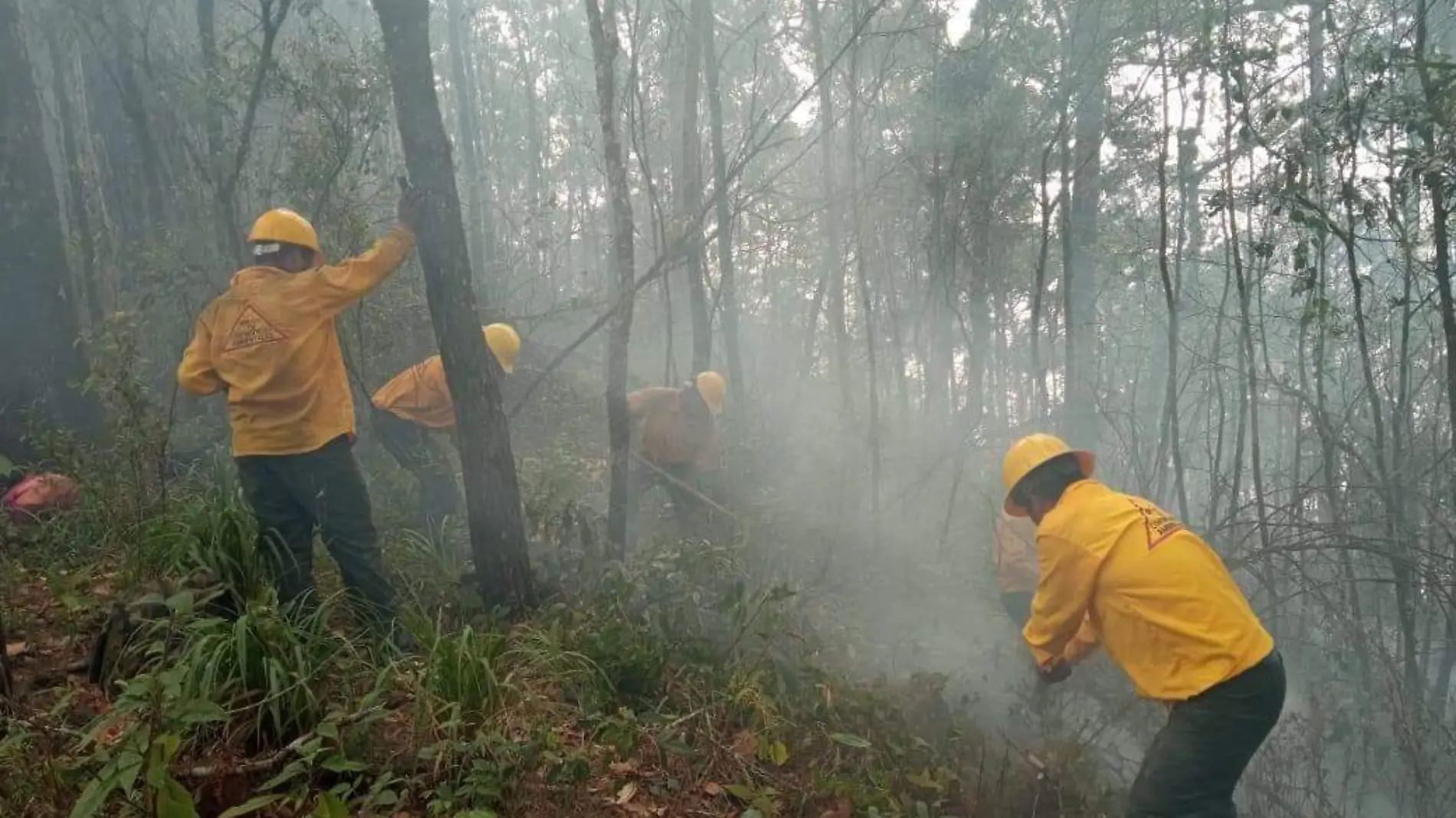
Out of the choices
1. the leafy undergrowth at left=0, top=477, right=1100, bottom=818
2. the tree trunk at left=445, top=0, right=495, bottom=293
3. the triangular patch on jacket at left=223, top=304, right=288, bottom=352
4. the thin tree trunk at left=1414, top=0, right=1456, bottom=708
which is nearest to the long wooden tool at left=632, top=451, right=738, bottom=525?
the leafy undergrowth at left=0, top=477, right=1100, bottom=818

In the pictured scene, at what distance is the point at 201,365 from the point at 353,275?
864 millimetres

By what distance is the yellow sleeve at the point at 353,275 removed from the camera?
13.6 ft

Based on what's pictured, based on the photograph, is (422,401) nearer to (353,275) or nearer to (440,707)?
(353,275)

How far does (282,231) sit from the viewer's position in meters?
4.32

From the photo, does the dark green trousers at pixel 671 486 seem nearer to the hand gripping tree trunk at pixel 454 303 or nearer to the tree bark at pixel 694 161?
the tree bark at pixel 694 161

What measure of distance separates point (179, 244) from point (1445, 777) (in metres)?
9.89

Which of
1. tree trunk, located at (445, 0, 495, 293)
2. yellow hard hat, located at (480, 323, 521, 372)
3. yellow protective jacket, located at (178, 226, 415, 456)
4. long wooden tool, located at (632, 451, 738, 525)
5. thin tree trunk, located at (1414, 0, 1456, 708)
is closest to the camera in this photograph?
yellow protective jacket, located at (178, 226, 415, 456)

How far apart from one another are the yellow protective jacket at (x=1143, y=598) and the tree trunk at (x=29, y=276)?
5.82 m

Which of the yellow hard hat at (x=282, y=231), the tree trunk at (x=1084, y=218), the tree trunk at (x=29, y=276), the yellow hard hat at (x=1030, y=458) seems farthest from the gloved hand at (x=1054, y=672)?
the tree trunk at (x=29, y=276)

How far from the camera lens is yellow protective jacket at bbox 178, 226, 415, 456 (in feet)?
13.6

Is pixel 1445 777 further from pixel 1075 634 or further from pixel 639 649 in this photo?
pixel 639 649

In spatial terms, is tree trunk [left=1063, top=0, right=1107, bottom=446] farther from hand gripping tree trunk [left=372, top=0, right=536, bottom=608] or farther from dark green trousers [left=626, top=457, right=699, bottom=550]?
hand gripping tree trunk [left=372, top=0, right=536, bottom=608]

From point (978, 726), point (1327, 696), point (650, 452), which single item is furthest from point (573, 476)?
point (1327, 696)

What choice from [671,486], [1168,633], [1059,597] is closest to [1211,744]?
[1168,633]
